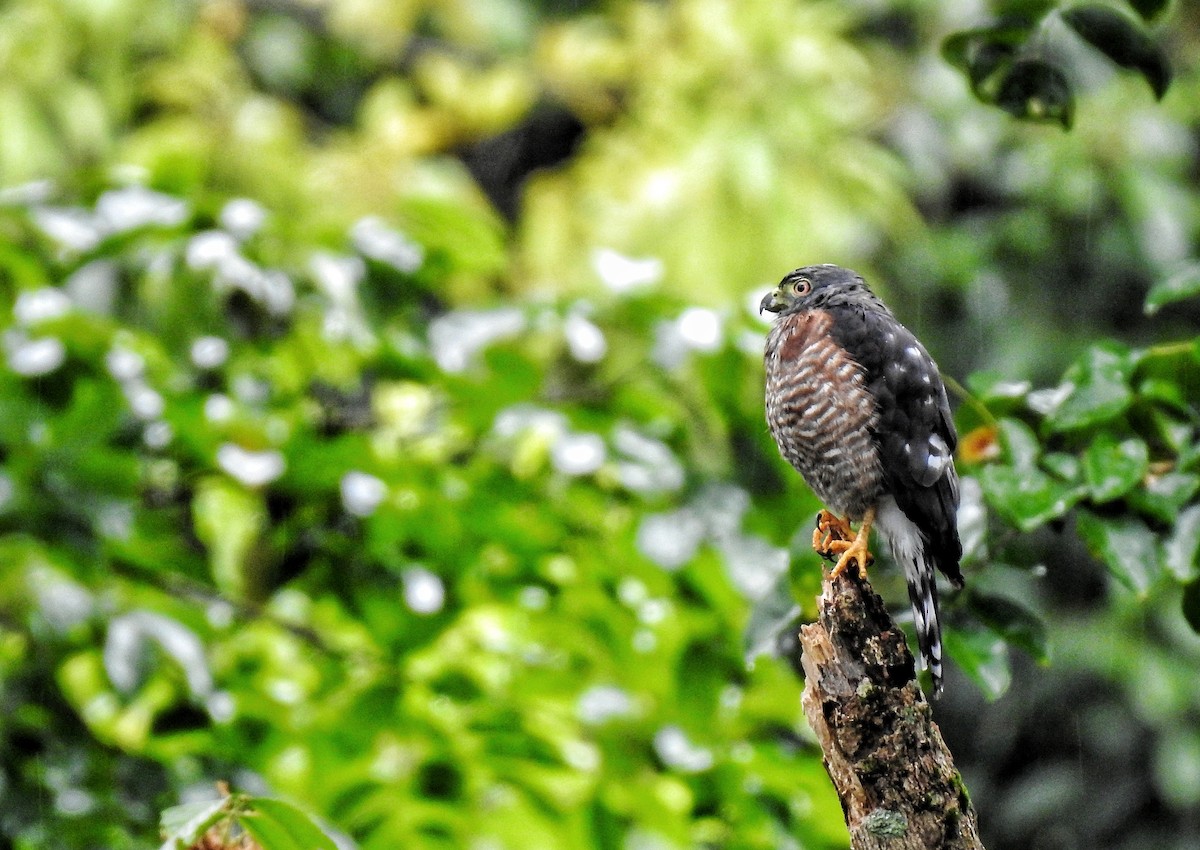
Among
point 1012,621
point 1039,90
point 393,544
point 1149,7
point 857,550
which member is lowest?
point 393,544

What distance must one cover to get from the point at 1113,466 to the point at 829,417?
1.24ft

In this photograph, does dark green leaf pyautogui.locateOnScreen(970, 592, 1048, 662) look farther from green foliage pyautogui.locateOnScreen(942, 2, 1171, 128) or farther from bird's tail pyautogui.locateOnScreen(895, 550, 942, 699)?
green foliage pyautogui.locateOnScreen(942, 2, 1171, 128)

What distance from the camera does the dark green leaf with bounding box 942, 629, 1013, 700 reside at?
1752 millimetres

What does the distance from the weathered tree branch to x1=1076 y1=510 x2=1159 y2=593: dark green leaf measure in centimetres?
37

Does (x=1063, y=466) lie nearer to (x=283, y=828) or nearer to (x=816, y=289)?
(x=816, y=289)

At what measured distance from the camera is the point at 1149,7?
1805mm

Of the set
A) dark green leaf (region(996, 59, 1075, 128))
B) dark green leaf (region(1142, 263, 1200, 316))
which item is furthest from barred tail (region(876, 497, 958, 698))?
dark green leaf (region(996, 59, 1075, 128))

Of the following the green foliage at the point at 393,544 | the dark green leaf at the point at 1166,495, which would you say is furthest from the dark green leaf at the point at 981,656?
the green foliage at the point at 393,544

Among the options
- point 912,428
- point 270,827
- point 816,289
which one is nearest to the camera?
point 270,827

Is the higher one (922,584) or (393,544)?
(922,584)

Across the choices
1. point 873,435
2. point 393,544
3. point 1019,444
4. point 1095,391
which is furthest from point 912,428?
point 393,544

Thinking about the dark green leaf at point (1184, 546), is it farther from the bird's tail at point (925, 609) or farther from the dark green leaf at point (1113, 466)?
the bird's tail at point (925, 609)

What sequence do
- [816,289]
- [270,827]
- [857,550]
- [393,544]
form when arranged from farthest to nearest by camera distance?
[393,544] < [816,289] < [857,550] < [270,827]

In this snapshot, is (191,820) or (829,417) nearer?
(191,820)
